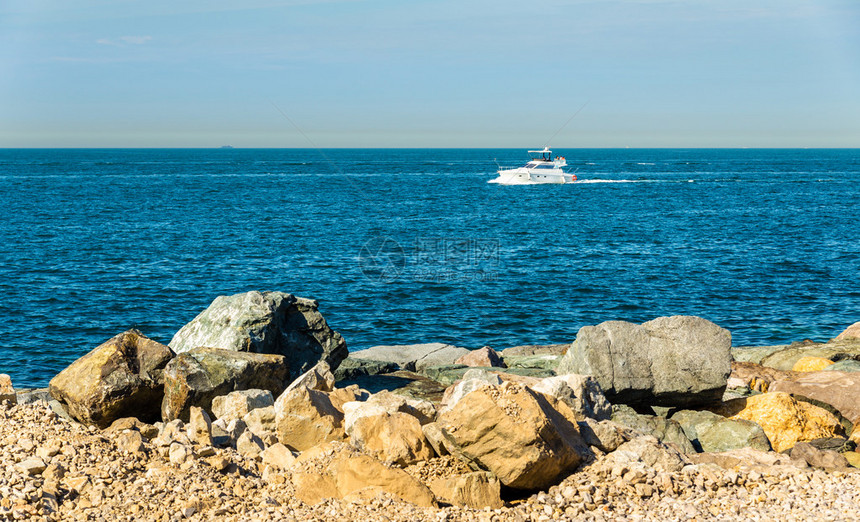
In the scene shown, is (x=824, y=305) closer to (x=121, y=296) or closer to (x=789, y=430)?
(x=789, y=430)

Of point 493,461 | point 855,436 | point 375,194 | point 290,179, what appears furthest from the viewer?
point 290,179

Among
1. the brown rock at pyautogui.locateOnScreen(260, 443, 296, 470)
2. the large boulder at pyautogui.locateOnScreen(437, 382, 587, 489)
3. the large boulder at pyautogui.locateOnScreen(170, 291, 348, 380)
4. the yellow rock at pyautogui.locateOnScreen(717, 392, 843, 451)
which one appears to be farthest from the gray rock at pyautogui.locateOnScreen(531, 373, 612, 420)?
the large boulder at pyautogui.locateOnScreen(170, 291, 348, 380)

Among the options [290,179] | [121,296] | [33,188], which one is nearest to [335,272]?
[121,296]

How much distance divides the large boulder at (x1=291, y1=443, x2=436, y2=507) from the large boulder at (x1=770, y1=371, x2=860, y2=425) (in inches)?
377

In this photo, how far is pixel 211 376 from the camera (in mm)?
11680

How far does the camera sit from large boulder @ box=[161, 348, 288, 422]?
37.1ft

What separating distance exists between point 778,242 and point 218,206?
52.7 meters

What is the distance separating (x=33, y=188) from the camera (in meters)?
95.0

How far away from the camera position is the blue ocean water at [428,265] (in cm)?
2647

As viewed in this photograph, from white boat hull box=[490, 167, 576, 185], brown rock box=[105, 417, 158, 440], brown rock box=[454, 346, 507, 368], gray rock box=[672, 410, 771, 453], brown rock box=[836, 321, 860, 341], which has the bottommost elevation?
brown rock box=[836, 321, 860, 341]

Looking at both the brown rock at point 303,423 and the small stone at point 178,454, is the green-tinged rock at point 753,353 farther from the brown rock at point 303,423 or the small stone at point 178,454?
the small stone at point 178,454
